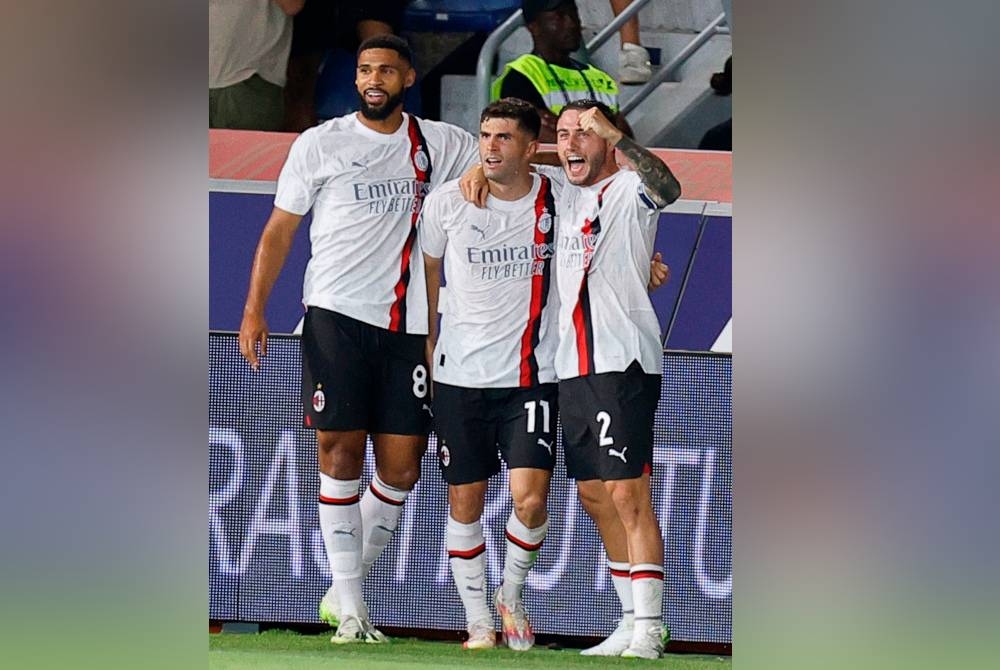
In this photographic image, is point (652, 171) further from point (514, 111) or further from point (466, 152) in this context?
point (466, 152)

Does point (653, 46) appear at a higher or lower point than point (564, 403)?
higher

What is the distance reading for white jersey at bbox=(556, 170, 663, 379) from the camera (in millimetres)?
3197

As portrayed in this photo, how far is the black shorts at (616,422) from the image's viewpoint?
3193 millimetres

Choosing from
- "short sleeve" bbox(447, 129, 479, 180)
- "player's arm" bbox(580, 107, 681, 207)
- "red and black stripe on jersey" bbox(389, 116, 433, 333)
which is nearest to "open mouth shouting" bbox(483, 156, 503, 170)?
"short sleeve" bbox(447, 129, 479, 180)

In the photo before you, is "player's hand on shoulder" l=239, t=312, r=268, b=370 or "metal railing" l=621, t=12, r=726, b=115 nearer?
"metal railing" l=621, t=12, r=726, b=115

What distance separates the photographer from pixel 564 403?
323 cm

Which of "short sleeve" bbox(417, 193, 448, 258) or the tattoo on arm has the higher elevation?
the tattoo on arm

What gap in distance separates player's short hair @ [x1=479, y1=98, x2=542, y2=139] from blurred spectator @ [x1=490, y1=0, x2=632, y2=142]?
0.5 inches

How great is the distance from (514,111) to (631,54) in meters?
0.32

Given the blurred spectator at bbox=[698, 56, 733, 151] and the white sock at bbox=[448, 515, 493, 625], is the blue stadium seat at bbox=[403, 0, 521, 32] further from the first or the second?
the white sock at bbox=[448, 515, 493, 625]

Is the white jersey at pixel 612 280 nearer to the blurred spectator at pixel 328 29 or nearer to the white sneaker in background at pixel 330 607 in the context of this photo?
the blurred spectator at pixel 328 29
